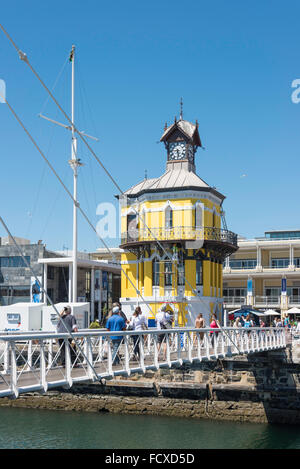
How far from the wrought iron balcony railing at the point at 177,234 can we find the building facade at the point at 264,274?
14495mm

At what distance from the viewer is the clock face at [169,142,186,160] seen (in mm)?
46656

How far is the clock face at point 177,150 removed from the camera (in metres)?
46.7

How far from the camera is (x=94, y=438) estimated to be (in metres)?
26.2

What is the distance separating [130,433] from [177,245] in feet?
58.2

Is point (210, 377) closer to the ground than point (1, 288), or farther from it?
closer to the ground

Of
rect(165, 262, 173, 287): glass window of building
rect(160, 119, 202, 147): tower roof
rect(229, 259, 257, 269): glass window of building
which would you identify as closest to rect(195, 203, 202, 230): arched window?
rect(165, 262, 173, 287): glass window of building

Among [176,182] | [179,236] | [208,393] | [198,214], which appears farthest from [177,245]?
[208,393]

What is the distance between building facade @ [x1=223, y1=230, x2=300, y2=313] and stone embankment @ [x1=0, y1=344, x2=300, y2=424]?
26.0 metres

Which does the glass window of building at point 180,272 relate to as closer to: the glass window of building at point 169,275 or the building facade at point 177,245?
the building facade at point 177,245

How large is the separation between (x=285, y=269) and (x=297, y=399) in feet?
96.7

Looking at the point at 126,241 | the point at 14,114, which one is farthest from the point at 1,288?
the point at 14,114
